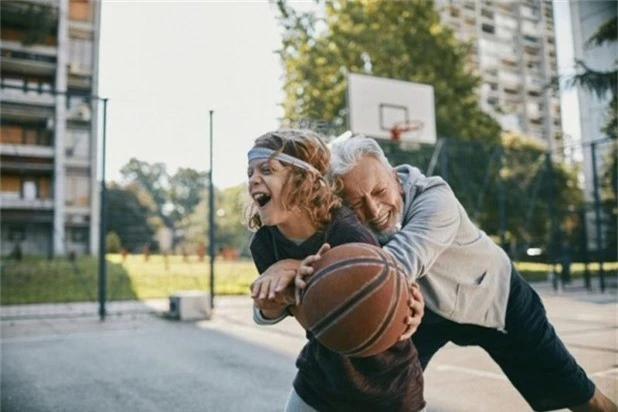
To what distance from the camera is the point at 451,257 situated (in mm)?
2053

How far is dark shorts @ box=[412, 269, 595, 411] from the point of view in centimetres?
220

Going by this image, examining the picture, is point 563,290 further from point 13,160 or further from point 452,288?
point 13,160

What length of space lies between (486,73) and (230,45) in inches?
2127

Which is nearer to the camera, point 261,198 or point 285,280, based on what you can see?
point 285,280

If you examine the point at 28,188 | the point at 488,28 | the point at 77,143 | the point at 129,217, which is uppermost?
the point at 488,28

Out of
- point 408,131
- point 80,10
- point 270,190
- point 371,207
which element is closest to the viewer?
point 270,190

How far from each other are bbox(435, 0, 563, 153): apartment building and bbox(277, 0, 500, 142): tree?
2037cm

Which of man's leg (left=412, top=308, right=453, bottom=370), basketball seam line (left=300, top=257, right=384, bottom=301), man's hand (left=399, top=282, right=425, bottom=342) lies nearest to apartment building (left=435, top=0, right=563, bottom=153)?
man's leg (left=412, top=308, right=453, bottom=370)

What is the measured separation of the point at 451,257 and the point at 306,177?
2.17ft

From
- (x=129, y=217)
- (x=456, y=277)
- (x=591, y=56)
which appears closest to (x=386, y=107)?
(x=591, y=56)

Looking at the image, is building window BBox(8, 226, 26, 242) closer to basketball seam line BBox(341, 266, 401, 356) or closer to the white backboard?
the white backboard

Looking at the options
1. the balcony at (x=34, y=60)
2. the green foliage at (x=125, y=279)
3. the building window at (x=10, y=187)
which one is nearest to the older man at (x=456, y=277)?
A: the green foliage at (x=125, y=279)

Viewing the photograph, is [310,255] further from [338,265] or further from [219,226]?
[219,226]

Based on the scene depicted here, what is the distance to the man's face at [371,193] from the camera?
1889 mm
